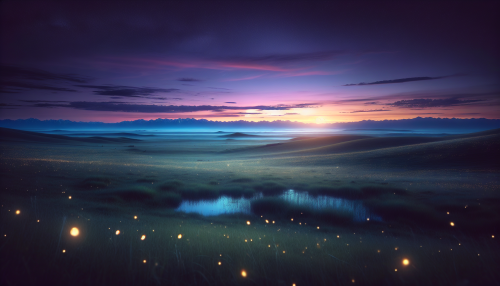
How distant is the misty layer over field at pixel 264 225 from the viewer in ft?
12.8

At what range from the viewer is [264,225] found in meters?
8.91

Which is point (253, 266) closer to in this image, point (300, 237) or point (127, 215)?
point (300, 237)

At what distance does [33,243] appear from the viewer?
160 inches

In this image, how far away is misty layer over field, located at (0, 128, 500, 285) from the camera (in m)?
3.91

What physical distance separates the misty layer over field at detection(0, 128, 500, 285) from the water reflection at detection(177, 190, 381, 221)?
0.32ft

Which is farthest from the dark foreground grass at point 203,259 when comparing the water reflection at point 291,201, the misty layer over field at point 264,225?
the water reflection at point 291,201

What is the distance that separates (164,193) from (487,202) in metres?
14.5

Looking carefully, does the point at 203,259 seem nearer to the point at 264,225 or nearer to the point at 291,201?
the point at 264,225

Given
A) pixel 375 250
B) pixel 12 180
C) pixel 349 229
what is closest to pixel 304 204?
pixel 349 229

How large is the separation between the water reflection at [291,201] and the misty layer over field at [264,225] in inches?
3.9

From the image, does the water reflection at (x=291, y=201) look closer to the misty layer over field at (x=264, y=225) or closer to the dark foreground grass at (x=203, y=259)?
the misty layer over field at (x=264, y=225)

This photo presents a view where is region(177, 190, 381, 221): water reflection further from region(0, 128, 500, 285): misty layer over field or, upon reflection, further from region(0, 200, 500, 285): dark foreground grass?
region(0, 200, 500, 285): dark foreground grass

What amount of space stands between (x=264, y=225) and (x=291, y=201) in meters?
3.19

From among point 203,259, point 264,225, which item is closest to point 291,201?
point 264,225
